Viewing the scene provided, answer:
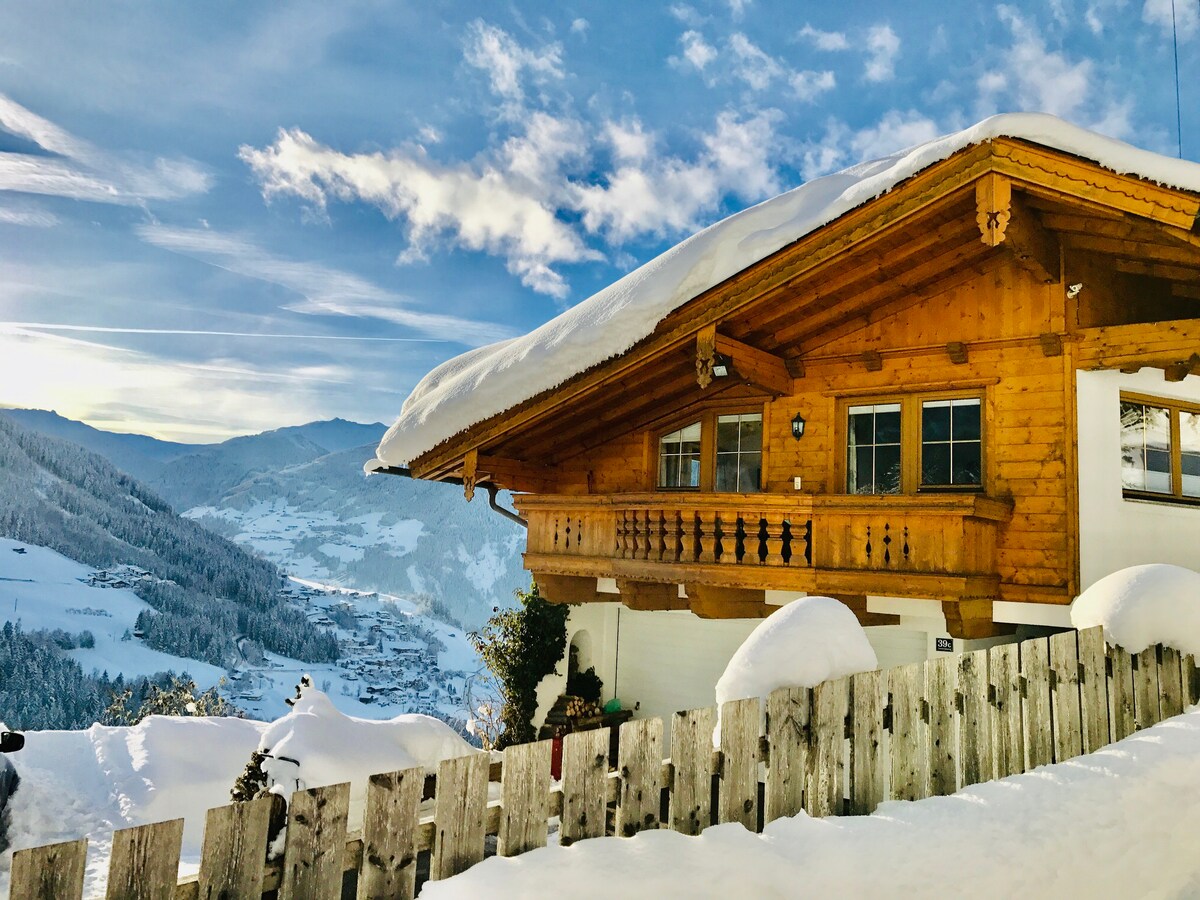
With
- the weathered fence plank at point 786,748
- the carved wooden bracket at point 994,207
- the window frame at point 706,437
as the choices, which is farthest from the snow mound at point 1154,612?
the window frame at point 706,437

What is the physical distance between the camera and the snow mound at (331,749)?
746cm

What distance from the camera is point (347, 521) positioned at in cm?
12962

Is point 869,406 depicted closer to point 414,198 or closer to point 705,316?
point 705,316

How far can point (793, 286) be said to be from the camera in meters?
10.1

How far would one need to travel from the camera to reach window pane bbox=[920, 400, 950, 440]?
10219mm

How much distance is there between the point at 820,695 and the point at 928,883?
3.02 ft

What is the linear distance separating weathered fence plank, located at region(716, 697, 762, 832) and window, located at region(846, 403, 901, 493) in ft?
24.4

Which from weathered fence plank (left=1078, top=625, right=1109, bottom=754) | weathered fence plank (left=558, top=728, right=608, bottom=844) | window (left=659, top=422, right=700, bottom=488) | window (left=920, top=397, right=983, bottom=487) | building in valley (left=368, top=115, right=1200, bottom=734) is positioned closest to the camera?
weathered fence plank (left=558, top=728, right=608, bottom=844)

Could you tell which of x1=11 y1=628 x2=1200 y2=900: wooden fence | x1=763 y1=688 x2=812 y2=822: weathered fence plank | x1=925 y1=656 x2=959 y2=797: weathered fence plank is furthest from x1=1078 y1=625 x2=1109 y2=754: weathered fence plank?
x1=763 y1=688 x2=812 y2=822: weathered fence plank

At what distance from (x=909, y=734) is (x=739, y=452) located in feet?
25.6

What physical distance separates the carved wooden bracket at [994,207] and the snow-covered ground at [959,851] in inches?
192

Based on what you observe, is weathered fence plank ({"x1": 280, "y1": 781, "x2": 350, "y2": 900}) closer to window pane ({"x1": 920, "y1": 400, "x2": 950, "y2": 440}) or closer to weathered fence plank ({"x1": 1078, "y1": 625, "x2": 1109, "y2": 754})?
weathered fence plank ({"x1": 1078, "y1": 625, "x2": 1109, "y2": 754})

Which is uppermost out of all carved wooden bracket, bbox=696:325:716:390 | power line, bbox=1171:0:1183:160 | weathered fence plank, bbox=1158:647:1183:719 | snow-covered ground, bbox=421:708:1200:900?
power line, bbox=1171:0:1183:160

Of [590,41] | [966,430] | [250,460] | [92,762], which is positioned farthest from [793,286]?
[250,460]
